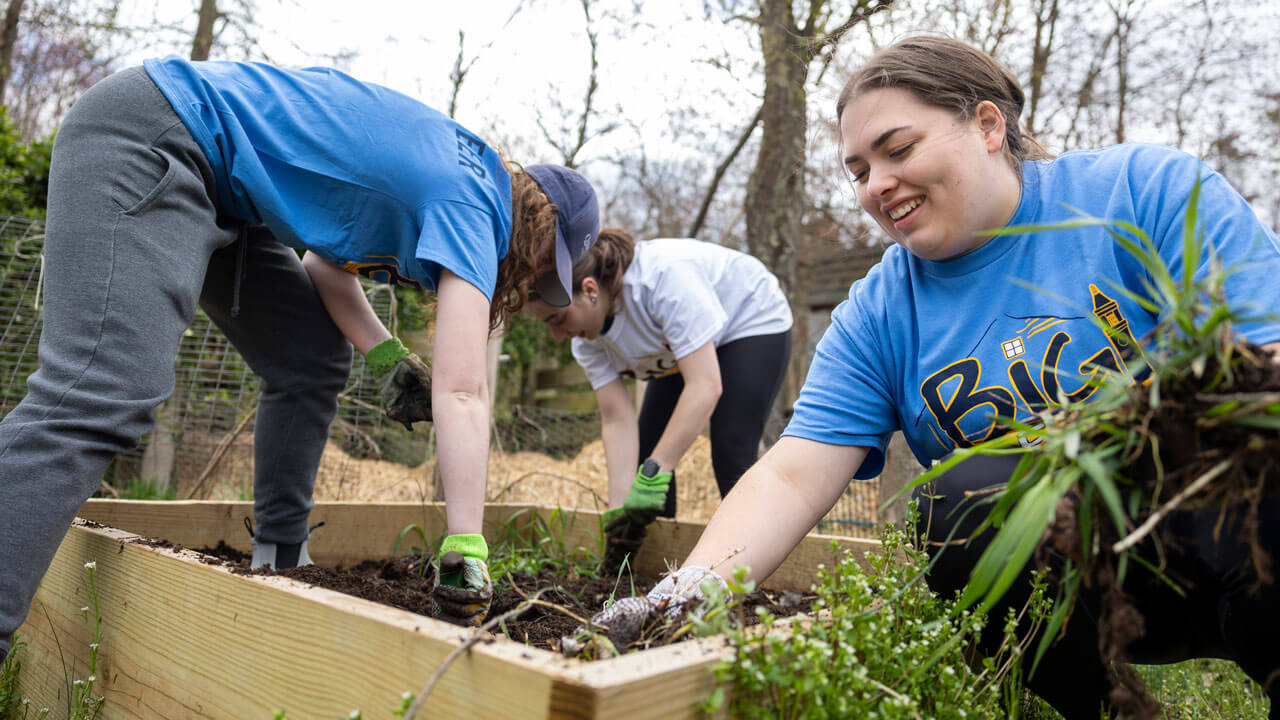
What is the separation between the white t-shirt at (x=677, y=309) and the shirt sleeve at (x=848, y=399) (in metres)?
Answer: 1.20

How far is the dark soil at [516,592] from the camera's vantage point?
166 cm

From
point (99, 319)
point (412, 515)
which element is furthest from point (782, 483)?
point (412, 515)

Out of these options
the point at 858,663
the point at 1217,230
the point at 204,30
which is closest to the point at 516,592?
the point at 858,663

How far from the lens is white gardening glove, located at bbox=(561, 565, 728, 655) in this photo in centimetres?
100

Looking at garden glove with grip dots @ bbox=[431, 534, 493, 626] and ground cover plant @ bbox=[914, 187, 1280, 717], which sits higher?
ground cover plant @ bbox=[914, 187, 1280, 717]

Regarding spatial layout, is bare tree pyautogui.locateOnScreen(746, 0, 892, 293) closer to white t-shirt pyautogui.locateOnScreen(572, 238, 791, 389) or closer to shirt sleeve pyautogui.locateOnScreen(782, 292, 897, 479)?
white t-shirt pyautogui.locateOnScreen(572, 238, 791, 389)

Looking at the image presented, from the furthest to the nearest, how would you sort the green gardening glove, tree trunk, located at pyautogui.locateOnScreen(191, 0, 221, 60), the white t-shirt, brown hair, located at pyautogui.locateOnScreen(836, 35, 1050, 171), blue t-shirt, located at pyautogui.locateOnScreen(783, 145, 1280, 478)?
tree trunk, located at pyautogui.locateOnScreen(191, 0, 221, 60)
the white t-shirt
the green gardening glove
brown hair, located at pyautogui.locateOnScreen(836, 35, 1050, 171)
blue t-shirt, located at pyautogui.locateOnScreen(783, 145, 1280, 478)

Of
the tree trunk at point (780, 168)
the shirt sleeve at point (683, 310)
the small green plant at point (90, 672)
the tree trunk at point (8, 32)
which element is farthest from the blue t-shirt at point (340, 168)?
the tree trunk at point (8, 32)

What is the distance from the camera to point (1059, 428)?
76cm

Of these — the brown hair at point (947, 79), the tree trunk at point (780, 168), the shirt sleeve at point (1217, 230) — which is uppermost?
the tree trunk at point (780, 168)

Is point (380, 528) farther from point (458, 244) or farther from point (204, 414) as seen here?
point (204, 414)

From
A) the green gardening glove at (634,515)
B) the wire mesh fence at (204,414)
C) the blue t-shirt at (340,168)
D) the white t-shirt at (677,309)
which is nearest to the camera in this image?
the blue t-shirt at (340,168)

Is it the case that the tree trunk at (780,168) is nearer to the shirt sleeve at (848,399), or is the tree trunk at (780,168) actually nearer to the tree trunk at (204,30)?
the shirt sleeve at (848,399)

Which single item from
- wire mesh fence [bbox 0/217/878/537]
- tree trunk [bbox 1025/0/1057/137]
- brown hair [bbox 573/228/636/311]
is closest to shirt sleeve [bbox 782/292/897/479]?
brown hair [bbox 573/228/636/311]
